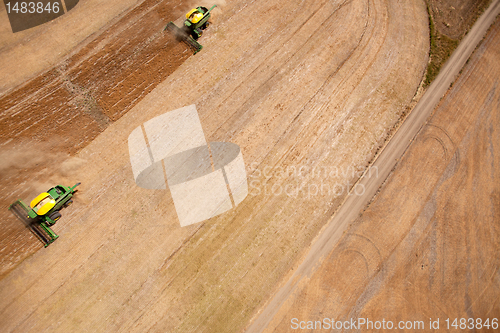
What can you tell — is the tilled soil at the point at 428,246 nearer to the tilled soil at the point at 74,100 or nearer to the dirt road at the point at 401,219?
the dirt road at the point at 401,219

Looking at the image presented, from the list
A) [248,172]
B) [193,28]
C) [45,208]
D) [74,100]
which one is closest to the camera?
[45,208]

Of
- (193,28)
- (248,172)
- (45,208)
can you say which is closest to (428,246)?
(248,172)

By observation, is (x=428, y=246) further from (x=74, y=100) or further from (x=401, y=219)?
(x=74, y=100)

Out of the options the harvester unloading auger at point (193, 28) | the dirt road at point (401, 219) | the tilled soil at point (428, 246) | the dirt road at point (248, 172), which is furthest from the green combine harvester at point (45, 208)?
the tilled soil at point (428, 246)

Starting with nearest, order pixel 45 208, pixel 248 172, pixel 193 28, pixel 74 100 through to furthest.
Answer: pixel 45 208
pixel 74 100
pixel 248 172
pixel 193 28

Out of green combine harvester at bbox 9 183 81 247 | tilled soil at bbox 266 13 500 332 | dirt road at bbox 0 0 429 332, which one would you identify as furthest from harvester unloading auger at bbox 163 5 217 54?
tilled soil at bbox 266 13 500 332

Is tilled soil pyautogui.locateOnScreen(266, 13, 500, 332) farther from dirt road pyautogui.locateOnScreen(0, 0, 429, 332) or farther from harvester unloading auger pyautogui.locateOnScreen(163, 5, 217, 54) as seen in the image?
harvester unloading auger pyautogui.locateOnScreen(163, 5, 217, 54)

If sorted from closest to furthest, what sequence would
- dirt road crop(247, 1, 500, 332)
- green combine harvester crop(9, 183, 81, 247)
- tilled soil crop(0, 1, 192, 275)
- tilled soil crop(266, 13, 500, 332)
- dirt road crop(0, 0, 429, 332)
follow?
A: green combine harvester crop(9, 183, 81, 247) < dirt road crop(0, 0, 429, 332) < tilled soil crop(0, 1, 192, 275) < dirt road crop(247, 1, 500, 332) < tilled soil crop(266, 13, 500, 332)
